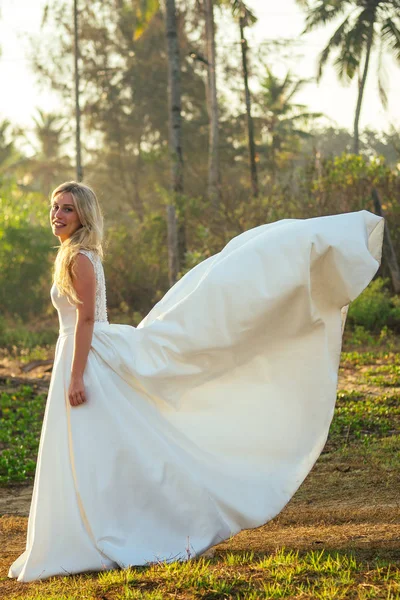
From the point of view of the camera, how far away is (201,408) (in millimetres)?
5109

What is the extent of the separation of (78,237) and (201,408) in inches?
49.2

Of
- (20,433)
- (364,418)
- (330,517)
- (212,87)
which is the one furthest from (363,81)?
(330,517)

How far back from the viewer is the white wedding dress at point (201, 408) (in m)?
4.77

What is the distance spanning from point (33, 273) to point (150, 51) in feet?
68.3

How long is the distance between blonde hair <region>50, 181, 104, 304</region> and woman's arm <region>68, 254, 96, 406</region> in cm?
4

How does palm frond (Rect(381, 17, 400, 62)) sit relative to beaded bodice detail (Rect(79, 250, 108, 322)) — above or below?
above

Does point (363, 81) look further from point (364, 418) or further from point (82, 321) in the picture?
point (82, 321)

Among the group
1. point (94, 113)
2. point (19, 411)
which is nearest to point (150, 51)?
point (94, 113)

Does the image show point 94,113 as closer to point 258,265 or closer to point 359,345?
point 359,345

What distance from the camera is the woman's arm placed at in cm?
488

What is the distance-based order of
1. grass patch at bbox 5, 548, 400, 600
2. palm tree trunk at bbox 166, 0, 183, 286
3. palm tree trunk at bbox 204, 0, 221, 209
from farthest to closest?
1. palm tree trunk at bbox 204, 0, 221, 209
2. palm tree trunk at bbox 166, 0, 183, 286
3. grass patch at bbox 5, 548, 400, 600

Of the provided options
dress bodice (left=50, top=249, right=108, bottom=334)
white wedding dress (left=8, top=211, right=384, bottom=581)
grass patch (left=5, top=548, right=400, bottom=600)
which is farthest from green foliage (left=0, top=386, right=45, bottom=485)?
grass patch (left=5, top=548, right=400, bottom=600)

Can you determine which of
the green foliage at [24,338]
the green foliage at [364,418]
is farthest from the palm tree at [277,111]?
the green foliage at [364,418]

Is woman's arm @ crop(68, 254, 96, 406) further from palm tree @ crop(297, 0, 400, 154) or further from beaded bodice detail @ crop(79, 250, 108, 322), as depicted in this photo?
palm tree @ crop(297, 0, 400, 154)
